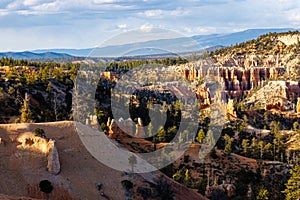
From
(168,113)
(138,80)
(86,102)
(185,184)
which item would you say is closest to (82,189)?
(185,184)

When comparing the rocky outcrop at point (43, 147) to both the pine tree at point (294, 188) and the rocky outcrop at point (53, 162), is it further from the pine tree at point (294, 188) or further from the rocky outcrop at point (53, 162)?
the pine tree at point (294, 188)

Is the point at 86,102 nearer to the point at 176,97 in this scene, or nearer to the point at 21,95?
the point at 21,95

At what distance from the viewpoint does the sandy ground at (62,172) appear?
39.1 metres

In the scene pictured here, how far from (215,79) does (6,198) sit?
139166mm

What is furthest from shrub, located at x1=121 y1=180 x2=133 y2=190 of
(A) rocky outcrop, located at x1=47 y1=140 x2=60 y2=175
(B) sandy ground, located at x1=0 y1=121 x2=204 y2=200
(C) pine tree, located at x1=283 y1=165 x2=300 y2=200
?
(C) pine tree, located at x1=283 y1=165 x2=300 y2=200

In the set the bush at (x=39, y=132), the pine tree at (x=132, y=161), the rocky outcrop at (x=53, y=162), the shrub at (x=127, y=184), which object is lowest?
the shrub at (x=127, y=184)

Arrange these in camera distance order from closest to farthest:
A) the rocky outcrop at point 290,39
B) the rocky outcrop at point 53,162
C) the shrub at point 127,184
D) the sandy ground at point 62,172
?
the sandy ground at point 62,172 < the rocky outcrop at point 53,162 < the shrub at point 127,184 < the rocky outcrop at point 290,39

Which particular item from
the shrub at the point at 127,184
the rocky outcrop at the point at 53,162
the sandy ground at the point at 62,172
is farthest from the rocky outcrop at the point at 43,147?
the shrub at the point at 127,184

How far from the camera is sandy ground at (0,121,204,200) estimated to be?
39.1 meters

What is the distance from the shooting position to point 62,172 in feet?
138

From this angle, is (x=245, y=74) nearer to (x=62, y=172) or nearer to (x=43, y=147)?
(x=43, y=147)

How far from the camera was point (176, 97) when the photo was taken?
400 feet

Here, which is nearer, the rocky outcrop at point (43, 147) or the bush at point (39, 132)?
the rocky outcrop at point (43, 147)

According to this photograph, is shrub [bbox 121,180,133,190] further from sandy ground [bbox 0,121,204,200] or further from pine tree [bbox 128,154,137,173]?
pine tree [bbox 128,154,137,173]
